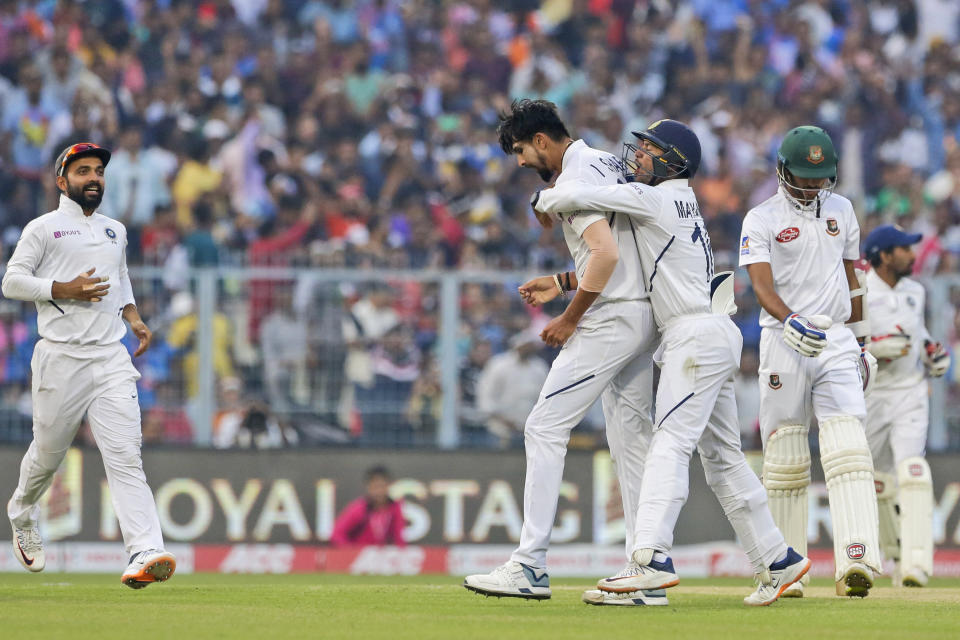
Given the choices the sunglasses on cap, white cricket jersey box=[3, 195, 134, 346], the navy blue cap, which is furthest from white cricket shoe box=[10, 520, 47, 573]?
the navy blue cap

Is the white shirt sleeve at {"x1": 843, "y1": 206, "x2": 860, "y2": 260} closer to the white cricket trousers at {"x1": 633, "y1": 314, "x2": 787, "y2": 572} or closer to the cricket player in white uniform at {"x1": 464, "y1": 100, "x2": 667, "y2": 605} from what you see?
the white cricket trousers at {"x1": 633, "y1": 314, "x2": 787, "y2": 572}

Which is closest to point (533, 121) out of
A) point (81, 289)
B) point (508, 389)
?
point (81, 289)

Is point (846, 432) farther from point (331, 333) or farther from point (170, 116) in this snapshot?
point (170, 116)

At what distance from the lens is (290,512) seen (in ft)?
49.0

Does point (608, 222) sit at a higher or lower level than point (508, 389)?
higher

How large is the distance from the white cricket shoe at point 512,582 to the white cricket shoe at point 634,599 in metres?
0.43

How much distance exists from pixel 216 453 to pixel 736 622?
334 inches

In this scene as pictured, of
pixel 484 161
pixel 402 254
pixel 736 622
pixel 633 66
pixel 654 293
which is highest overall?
pixel 633 66

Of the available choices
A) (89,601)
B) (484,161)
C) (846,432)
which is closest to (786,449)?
(846,432)

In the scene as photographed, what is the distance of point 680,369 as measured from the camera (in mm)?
7793

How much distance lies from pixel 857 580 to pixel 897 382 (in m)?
3.52

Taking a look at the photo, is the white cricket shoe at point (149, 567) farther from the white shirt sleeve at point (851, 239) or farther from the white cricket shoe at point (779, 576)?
the white shirt sleeve at point (851, 239)

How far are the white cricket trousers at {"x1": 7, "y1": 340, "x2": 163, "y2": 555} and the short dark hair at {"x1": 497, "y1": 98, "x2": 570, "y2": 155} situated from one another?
9.47 feet

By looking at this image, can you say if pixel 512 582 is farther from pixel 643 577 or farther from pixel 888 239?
pixel 888 239
